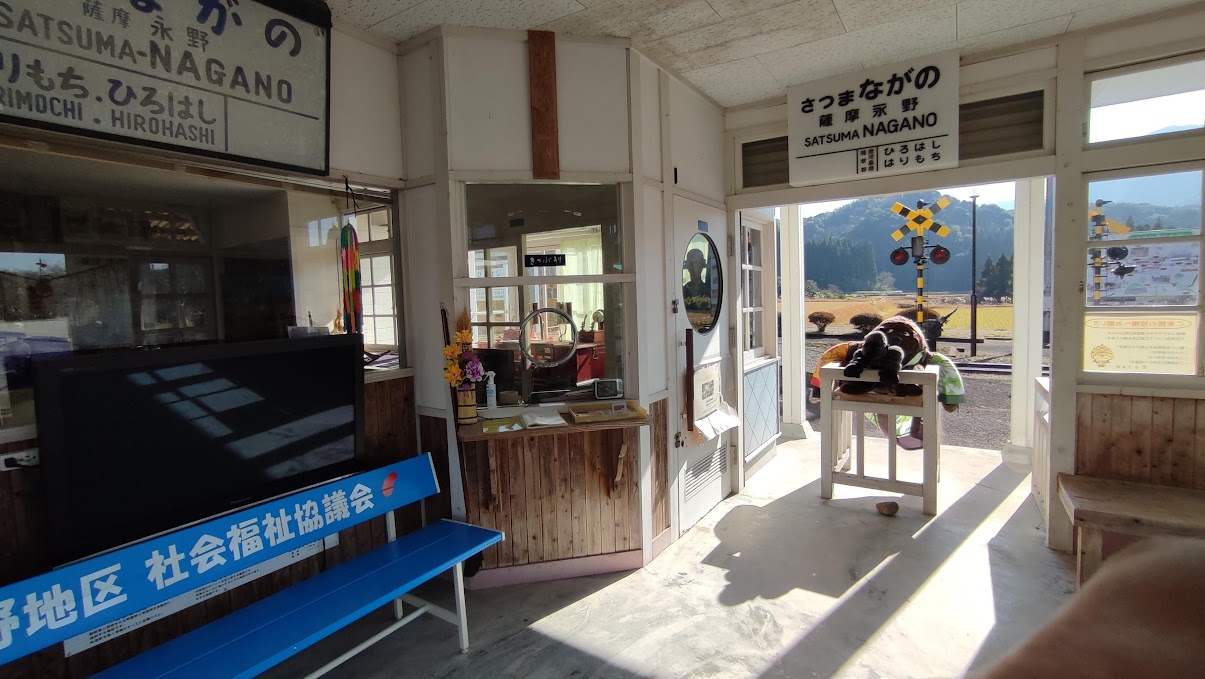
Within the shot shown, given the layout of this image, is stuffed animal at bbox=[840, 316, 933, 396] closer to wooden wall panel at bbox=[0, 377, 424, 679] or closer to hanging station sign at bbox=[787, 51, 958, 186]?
hanging station sign at bbox=[787, 51, 958, 186]

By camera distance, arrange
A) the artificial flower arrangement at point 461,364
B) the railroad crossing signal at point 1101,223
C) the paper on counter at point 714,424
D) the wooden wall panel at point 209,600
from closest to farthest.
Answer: the wooden wall panel at point 209,600 → the artificial flower arrangement at point 461,364 → the railroad crossing signal at point 1101,223 → the paper on counter at point 714,424

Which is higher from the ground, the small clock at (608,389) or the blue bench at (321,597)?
the small clock at (608,389)

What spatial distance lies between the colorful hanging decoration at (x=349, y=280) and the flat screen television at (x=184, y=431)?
0.95ft

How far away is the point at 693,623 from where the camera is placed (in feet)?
8.81

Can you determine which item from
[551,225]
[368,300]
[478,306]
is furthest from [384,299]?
[551,225]

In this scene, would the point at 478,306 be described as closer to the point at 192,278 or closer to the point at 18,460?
the point at 192,278

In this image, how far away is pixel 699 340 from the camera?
3.77 m

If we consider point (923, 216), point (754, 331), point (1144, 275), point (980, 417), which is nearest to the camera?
point (1144, 275)

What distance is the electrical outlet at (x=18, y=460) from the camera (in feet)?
6.20

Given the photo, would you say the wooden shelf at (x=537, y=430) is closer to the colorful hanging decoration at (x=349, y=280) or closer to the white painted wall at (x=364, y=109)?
the colorful hanging decoration at (x=349, y=280)

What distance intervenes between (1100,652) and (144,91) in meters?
2.81

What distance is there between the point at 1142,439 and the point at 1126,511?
633mm

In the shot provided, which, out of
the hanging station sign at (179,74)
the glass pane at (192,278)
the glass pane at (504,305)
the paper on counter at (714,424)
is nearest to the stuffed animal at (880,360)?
the paper on counter at (714,424)

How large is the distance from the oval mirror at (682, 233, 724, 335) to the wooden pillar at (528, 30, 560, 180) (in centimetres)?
111
